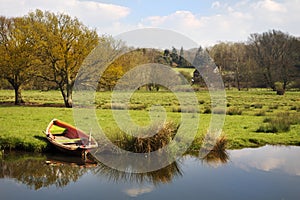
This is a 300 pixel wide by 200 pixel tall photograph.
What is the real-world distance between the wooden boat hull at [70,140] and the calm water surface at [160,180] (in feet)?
1.63

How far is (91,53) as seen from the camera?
30.2 m

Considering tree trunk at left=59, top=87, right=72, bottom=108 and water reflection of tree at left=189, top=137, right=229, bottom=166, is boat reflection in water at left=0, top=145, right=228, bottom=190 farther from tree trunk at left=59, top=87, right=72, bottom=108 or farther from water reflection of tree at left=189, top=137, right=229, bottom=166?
tree trunk at left=59, top=87, right=72, bottom=108

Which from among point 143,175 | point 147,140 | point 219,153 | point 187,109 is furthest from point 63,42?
point 143,175

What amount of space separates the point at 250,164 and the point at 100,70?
19.6 m

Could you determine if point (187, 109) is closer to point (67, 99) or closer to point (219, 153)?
point (67, 99)

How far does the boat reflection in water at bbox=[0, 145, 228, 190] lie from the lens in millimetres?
10531

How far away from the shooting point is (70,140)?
13727 millimetres

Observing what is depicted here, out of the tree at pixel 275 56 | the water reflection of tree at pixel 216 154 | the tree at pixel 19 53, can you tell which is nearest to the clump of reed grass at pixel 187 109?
the water reflection of tree at pixel 216 154

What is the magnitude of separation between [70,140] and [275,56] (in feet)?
166

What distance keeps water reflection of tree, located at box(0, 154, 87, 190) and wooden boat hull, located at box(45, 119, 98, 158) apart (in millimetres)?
885

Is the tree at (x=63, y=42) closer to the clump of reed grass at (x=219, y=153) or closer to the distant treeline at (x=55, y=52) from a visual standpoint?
the distant treeline at (x=55, y=52)

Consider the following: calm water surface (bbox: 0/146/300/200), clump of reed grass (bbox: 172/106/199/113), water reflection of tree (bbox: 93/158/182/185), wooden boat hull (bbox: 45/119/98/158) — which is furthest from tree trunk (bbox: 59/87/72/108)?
water reflection of tree (bbox: 93/158/182/185)

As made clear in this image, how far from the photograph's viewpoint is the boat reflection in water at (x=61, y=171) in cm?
1053

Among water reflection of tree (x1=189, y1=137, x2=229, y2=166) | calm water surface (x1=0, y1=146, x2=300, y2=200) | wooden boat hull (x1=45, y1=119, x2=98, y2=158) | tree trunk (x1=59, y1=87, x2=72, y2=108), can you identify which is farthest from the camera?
tree trunk (x1=59, y1=87, x2=72, y2=108)
